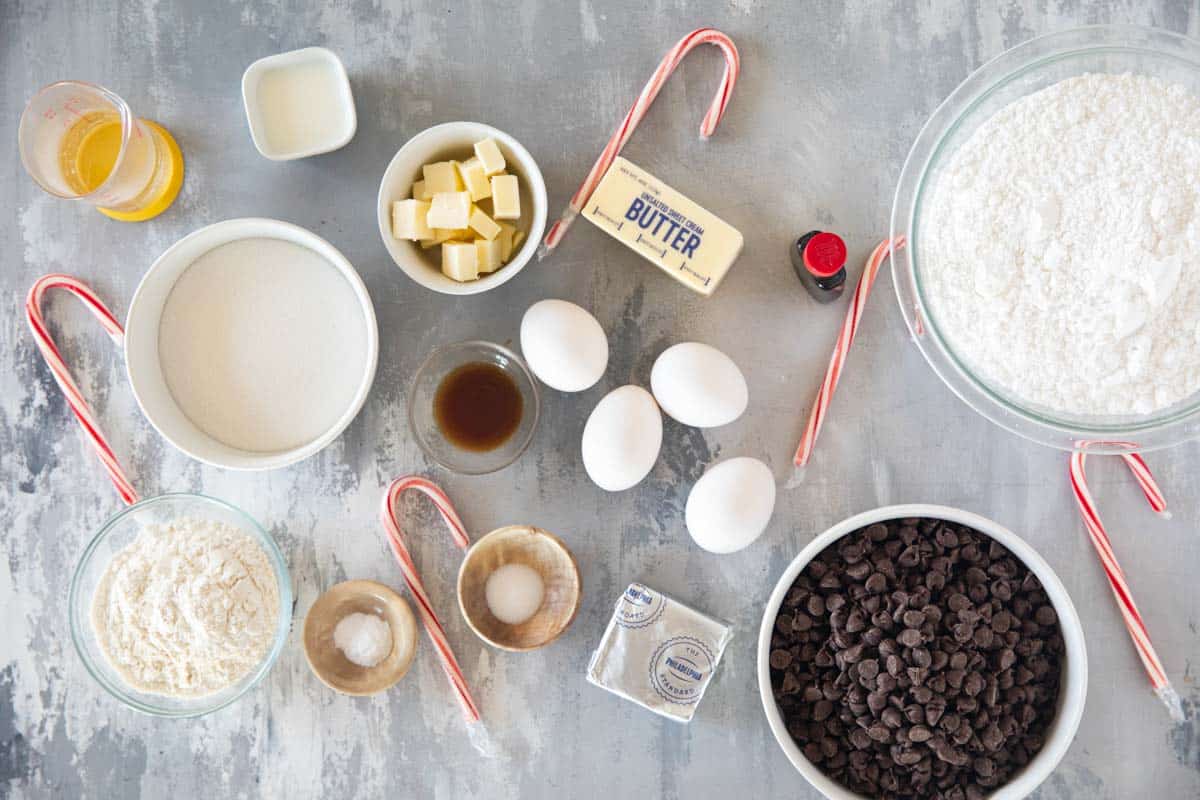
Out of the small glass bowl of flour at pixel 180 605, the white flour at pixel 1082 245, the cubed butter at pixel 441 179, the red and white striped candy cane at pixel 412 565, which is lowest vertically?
the small glass bowl of flour at pixel 180 605

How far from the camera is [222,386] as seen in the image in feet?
4.21

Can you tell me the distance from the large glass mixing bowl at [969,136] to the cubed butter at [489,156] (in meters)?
0.56

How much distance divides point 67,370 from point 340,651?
0.60 m

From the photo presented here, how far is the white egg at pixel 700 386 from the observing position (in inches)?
47.0

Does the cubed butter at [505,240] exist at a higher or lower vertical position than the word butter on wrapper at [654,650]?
higher

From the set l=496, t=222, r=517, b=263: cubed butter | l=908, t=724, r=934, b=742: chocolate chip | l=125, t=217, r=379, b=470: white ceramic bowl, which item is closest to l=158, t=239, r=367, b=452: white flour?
l=125, t=217, r=379, b=470: white ceramic bowl

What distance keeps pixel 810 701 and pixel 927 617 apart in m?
0.20

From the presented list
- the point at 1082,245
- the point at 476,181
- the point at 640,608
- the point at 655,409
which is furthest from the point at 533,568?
the point at 1082,245

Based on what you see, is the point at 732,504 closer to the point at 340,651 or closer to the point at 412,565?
the point at 412,565

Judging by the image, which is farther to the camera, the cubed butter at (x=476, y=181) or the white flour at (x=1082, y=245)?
the cubed butter at (x=476, y=181)

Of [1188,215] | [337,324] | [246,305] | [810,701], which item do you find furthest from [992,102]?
[246,305]

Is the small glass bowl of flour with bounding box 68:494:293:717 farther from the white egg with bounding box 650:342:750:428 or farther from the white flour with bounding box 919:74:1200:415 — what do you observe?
the white flour with bounding box 919:74:1200:415

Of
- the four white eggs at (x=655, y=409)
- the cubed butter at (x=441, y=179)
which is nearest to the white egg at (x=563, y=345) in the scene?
the four white eggs at (x=655, y=409)

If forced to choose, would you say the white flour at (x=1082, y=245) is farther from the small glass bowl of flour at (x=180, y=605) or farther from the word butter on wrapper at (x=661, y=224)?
the small glass bowl of flour at (x=180, y=605)
